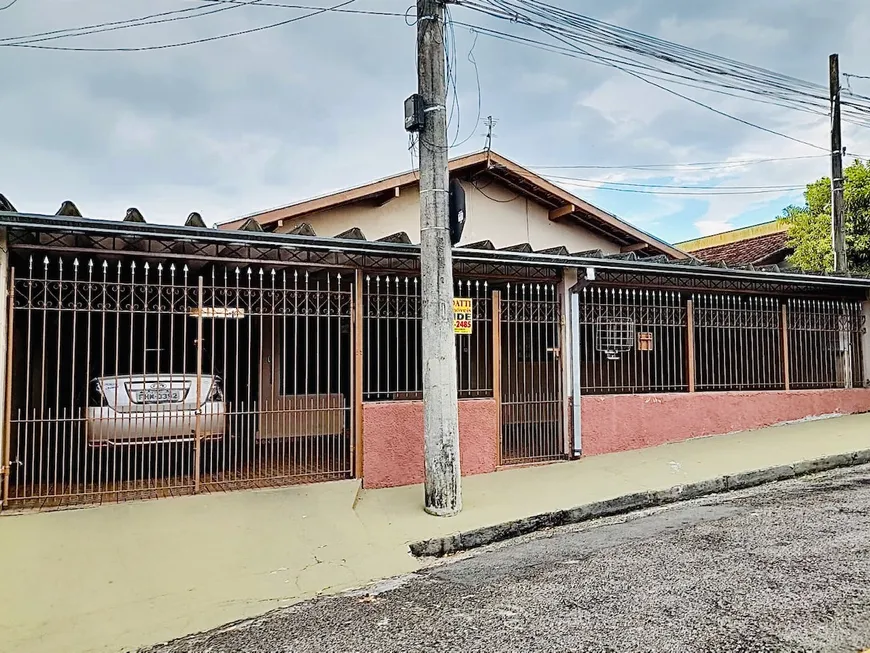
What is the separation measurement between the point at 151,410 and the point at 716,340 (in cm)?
871

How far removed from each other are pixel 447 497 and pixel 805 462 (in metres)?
4.88

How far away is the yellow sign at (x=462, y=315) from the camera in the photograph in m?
7.54

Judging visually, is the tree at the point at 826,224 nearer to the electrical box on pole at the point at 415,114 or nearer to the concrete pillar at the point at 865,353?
the concrete pillar at the point at 865,353

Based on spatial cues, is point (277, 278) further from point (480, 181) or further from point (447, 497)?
point (480, 181)

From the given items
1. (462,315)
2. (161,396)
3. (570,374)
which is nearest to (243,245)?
(161,396)

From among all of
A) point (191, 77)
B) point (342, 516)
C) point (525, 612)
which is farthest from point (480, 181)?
point (525, 612)

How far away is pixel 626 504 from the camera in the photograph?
7211 mm

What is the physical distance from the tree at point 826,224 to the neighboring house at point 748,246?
1.90 feet

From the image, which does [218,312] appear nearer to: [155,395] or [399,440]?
[155,395]

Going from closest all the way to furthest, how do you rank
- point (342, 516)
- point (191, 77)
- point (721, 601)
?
1. point (721, 601)
2. point (342, 516)
3. point (191, 77)

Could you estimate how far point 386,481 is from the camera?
25.1 feet

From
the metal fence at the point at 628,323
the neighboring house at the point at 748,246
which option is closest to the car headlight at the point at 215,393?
the metal fence at the point at 628,323

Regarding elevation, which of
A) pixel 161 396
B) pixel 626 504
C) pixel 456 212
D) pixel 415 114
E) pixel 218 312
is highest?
pixel 415 114

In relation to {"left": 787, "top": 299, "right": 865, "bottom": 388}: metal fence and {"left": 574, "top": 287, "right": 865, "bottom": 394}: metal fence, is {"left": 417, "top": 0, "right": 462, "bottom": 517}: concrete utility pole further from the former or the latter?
{"left": 787, "top": 299, "right": 865, "bottom": 388}: metal fence
